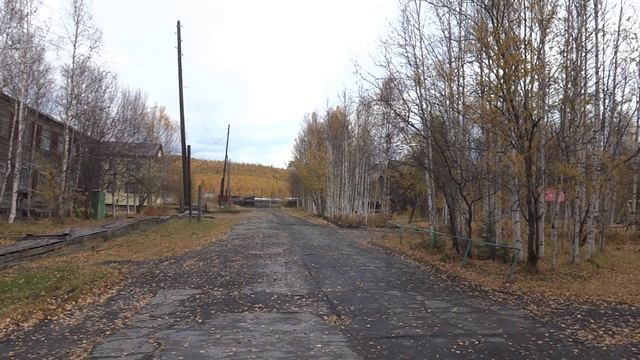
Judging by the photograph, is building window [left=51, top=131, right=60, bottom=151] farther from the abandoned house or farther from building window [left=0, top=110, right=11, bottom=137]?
building window [left=0, top=110, right=11, bottom=137]

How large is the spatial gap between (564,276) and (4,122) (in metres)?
29.1

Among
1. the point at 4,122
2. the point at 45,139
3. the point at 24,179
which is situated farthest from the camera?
the point at 45,139

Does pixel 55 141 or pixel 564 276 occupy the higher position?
pixel 55 141

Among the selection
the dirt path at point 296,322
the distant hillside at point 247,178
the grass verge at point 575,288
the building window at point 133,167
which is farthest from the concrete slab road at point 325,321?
the distant hillside at point 247,178

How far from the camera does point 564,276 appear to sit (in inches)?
470

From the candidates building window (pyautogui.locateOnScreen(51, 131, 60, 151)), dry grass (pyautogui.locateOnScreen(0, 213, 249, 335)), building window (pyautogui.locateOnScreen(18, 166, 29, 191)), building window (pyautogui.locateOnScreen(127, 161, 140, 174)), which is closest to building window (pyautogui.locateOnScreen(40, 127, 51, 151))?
building window (pyautogui.locateOnScreen(51, 131, 60, 151))

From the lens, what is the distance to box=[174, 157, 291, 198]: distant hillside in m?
133

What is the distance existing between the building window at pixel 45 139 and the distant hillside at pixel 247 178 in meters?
85.1

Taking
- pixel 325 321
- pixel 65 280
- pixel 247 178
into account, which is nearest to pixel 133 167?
pixel 65 280

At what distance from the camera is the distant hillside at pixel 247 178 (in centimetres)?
13338

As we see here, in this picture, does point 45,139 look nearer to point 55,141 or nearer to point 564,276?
point 55,141

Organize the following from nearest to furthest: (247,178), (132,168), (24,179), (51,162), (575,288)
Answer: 1. (575,288)
2. (51,162)
3. (24,179)
4. (132,168)
5. (247,178)

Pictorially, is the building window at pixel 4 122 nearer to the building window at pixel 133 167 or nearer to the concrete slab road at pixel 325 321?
the building window at pixel 133 167

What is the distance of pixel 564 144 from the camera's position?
1263 cm
